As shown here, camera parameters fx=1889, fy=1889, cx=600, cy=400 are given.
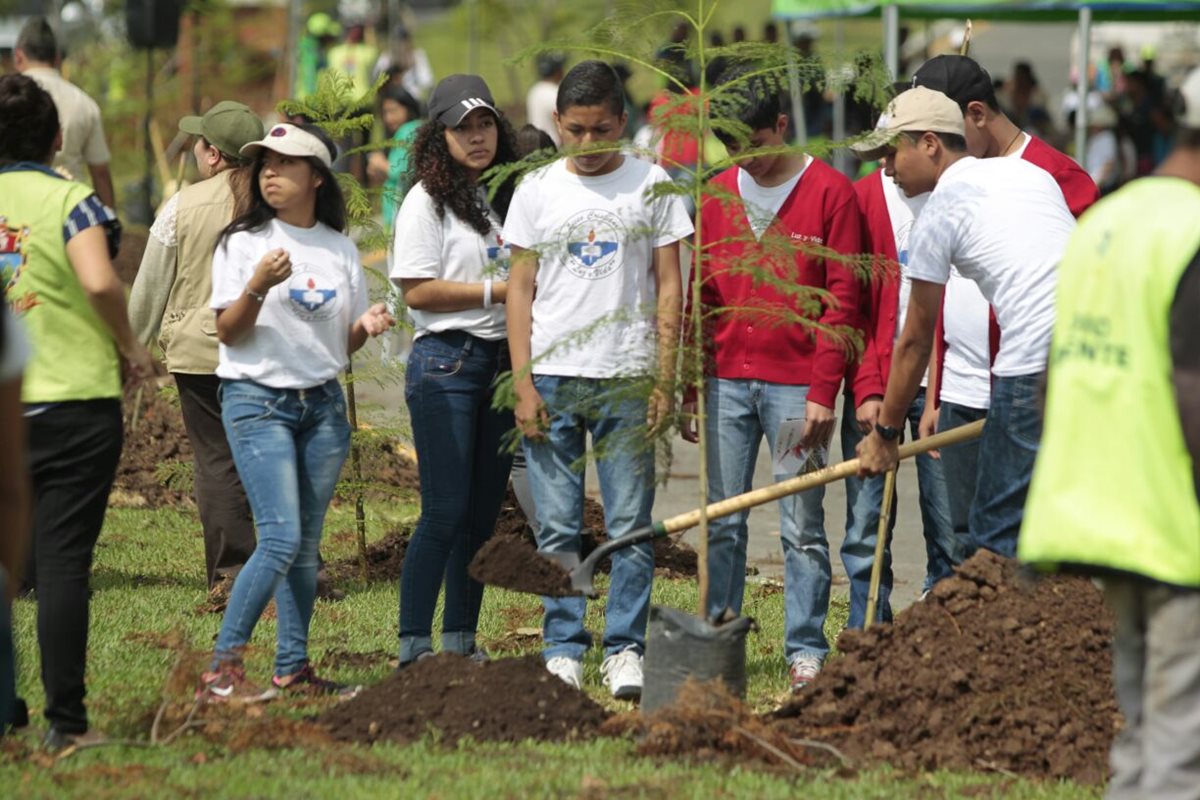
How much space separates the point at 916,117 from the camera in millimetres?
6230

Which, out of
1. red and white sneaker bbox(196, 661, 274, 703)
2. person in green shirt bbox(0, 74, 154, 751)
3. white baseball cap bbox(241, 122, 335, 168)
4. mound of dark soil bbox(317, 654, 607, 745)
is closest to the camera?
person in green shirt bbox(0, 74, 154, 751)

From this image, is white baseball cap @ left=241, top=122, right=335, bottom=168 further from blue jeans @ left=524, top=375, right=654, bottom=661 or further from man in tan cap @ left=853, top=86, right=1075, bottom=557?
man in tan cap @ left=853, top=86, right=1075, bottom=557

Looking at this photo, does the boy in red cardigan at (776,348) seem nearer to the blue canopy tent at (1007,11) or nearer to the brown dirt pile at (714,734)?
the brown dirt pile at (714,734)

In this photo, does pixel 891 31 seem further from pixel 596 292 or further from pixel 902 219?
pixel 596 292

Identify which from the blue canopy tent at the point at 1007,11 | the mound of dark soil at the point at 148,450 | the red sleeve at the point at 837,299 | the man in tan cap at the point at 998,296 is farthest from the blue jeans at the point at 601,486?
the blue canopy tent at the point at 1007,11

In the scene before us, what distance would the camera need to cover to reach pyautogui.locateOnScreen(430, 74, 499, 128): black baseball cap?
21.6ft

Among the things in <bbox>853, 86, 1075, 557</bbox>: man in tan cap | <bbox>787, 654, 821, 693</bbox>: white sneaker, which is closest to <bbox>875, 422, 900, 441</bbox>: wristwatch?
<bbox>853, 86, 1075, 557</bbox>: man in tan cap

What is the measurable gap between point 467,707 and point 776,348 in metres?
1.68

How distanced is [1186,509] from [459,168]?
3.27 meters

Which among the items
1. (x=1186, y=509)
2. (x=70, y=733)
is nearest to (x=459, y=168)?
(x=70, y=733)

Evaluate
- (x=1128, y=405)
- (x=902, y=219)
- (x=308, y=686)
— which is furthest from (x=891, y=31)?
(x=1128, y=405)

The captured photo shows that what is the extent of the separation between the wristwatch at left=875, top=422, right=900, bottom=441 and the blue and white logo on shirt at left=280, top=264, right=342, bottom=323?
179 centimetres

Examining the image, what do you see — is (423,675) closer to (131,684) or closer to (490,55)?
(131,684)

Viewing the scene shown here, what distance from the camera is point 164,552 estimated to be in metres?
9.34
